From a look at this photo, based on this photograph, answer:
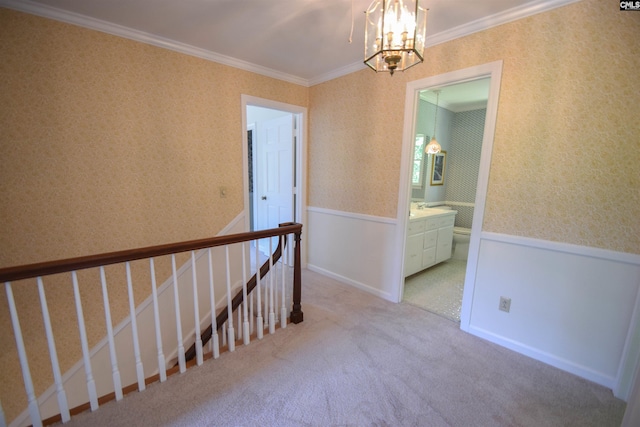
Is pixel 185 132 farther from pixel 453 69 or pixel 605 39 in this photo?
pixel 605 39

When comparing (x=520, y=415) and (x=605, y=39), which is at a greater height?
(x=605, y=39)

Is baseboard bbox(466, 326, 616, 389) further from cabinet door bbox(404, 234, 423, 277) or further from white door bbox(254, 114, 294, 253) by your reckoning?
white door bbox(254, 114, 294, 253)

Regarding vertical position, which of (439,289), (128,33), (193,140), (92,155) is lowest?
(439,289)

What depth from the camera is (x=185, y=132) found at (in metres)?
2.52

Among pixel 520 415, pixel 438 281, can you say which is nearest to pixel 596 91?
pixel 520 415

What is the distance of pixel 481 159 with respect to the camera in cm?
203

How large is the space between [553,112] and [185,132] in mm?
2942

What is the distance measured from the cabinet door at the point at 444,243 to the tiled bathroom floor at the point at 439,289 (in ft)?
0.51

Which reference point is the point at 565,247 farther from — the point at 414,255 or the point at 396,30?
the point at 396,30

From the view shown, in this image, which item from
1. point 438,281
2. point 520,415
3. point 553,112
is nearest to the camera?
point 520,415

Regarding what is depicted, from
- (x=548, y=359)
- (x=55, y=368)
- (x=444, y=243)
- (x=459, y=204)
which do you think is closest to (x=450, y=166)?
(x=459, y=204)

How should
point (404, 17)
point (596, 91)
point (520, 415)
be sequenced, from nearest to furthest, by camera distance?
point (404, 17) < point (520, 415) < point (596, 91)

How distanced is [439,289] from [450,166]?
2.35 m

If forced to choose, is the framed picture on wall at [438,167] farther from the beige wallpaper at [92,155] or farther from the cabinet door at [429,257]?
the beige wallpaper at [92,155]
